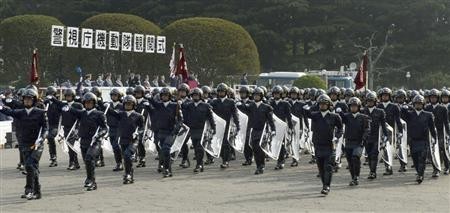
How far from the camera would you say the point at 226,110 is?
19281 millimetres

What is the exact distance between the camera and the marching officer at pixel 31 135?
517 inches

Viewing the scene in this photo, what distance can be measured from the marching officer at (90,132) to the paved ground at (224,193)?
399mm

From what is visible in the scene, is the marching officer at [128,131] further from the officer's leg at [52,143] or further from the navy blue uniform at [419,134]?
the navy blue uniform at [419,134]

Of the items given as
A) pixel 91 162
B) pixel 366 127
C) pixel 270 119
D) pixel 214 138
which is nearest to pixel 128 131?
pixel 91 162

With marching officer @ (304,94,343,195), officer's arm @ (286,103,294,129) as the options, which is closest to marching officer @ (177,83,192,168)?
officer's arm @ (286,103,294,129)

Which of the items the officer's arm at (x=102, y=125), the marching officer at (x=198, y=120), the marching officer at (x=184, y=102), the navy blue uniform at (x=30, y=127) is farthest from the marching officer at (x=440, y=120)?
the navy blue uniform at (x=30, y=127)

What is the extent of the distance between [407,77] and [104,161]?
4166 centimetres

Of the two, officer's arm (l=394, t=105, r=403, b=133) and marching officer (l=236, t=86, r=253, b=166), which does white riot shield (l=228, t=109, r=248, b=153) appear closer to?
marching officer (l=236, t=86, r=253, b=166)

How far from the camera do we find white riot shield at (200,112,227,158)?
59.2 ft

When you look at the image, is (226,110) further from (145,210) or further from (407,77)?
(407,77)

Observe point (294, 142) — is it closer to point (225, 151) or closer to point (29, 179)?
point (225, 151)

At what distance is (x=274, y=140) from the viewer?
18.3 metres

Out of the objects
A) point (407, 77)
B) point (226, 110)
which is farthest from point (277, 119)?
point (407, 77)

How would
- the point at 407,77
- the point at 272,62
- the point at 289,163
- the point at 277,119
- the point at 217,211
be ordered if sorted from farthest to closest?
1. the point at 272,62
2. the point at 407,77
3. the point at 289,163
4. the point at 277,119
5. the point at 217,211
